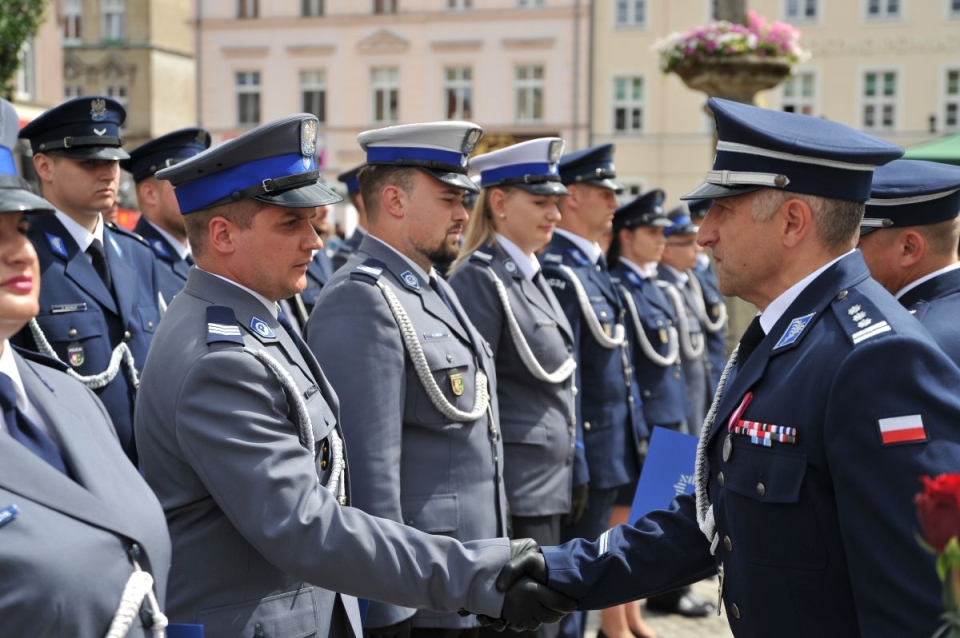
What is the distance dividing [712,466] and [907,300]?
1140 millimetres

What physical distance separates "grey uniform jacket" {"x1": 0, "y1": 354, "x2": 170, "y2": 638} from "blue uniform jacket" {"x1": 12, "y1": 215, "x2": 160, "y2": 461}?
2251mm

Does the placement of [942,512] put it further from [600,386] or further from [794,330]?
[600,386]

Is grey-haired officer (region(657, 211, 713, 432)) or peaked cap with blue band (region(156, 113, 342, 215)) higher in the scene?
peaked cap with blue band (region(156, 113, 342, 215))

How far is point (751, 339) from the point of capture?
2.84 metres

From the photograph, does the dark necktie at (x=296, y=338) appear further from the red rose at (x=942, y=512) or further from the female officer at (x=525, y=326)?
the red rose at (x=942, y=512)

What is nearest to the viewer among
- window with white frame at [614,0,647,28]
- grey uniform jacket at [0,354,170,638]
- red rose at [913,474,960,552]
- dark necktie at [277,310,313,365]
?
red rose at [913,474,960,552]

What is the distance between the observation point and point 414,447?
3861 mm

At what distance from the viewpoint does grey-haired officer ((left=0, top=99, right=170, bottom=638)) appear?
2066mm

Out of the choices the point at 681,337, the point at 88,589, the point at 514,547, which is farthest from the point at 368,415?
the point at 681,337

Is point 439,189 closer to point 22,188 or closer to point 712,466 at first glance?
point 712,466

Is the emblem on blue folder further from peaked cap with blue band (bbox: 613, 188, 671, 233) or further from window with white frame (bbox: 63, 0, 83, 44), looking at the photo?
window with white frame (bbox: 63, 0, 83, 44)

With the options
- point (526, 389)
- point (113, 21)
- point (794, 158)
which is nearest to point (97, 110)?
point (526, 389)

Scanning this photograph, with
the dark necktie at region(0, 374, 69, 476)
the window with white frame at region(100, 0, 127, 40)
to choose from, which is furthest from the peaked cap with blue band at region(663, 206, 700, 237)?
the window with white frame at region(100, 0, 127, 40)

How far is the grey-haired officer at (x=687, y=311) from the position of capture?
24.7 feet
